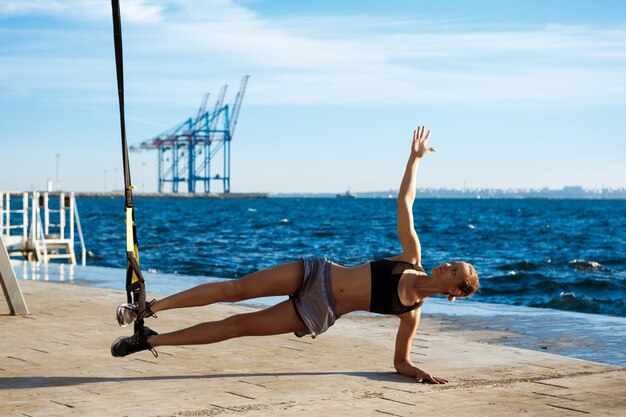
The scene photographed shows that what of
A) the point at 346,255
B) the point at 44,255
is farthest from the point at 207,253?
the point at 44,255

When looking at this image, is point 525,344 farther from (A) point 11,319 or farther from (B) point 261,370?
(A) point 11,319

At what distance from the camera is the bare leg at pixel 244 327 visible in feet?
15.2

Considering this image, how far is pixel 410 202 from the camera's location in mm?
4980

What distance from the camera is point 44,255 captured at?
734 inches

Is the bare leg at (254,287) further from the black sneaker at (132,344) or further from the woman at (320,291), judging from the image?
the black sneaker at (132,344)

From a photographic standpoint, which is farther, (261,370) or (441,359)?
(441,359)

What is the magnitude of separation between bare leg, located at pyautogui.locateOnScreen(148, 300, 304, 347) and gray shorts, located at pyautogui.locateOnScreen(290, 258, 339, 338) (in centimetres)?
6

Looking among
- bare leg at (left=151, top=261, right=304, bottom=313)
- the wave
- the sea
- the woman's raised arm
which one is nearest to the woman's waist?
bare leg at (left=151, top=261, right=304, bottom=313)

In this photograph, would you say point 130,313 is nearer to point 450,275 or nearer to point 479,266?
point 450,275

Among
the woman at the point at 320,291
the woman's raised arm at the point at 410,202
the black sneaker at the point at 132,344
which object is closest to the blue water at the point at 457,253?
the black sneaker at the point at 132,344

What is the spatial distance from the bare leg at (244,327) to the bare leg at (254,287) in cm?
12

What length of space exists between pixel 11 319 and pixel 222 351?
231 centimetres

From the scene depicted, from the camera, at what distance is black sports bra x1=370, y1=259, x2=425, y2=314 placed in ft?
15.0

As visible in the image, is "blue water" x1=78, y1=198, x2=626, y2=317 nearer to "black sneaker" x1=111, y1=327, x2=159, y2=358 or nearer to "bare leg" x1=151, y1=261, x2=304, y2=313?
"black sneaker" x1=111, y1=327, x2=159, y2=358
